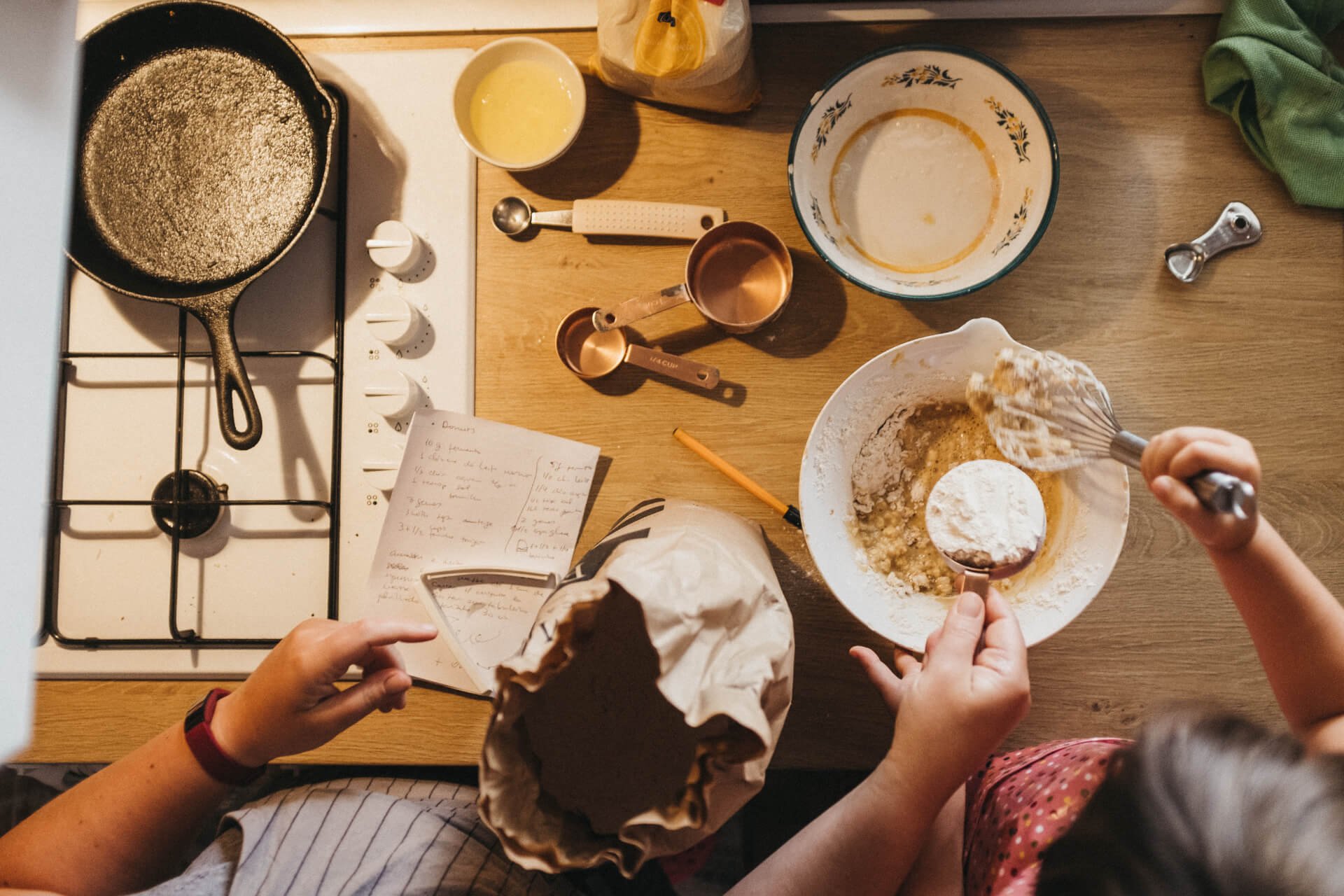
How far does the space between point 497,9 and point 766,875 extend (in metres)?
1.14

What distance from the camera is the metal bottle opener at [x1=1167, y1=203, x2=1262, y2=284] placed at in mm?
907

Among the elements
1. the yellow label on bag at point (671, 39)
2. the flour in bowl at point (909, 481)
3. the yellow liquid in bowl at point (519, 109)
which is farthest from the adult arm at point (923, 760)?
the yellow liquid in bowl at point (519, 109)

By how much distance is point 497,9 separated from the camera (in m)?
0.98

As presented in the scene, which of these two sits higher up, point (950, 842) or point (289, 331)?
point (289, 331)

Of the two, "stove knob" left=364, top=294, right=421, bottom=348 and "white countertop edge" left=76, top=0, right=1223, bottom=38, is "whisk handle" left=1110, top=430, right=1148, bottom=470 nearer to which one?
"white countertop edge" left=76, top=0, right=1223, bottom=38

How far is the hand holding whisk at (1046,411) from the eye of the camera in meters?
0.81

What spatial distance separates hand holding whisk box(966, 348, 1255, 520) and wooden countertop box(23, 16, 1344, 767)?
12 cm

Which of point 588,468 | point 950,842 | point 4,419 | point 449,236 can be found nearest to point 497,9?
point 449,236

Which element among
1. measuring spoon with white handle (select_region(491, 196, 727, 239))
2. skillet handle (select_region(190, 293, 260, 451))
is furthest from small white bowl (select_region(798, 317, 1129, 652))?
skillet handle (select_region(190, 293, 260, 451))

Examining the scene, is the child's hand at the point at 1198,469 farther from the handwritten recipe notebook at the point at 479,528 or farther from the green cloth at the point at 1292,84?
the handwritten recipe notebook at the point at 479,528

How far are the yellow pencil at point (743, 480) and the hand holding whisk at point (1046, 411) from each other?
0.26 metres

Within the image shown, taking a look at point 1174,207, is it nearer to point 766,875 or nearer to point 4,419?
point 766,875

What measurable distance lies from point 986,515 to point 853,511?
15cm

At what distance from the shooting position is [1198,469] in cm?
68
